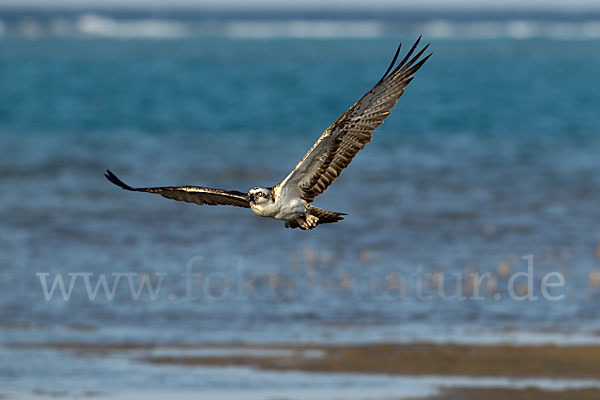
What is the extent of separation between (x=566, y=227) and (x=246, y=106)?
87.7ft

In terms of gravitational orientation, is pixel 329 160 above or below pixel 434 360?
above

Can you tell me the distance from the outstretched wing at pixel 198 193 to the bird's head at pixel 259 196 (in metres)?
0.24

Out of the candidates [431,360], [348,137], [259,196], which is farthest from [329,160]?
[431,360]

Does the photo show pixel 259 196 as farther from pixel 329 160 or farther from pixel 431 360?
pixel 431 360

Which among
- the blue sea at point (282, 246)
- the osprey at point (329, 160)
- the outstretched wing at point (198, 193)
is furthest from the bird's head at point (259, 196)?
the blue sea at point (282, 246)

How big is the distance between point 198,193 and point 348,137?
1246mm

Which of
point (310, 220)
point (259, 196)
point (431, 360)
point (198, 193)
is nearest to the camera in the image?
point (259, 196)

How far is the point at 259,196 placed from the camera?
7.84m

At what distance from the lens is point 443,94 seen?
4853cm

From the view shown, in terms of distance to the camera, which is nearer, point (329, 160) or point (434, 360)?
point (329, 160)

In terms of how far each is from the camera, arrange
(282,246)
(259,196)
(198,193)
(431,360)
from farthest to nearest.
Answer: (282,246) < (431,360) < (198,193) < (259,196)

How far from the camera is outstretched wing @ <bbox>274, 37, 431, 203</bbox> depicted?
7.84m

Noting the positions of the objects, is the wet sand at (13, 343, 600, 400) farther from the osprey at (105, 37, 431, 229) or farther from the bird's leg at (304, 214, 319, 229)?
the osprey at (105, 37, 431, 229)

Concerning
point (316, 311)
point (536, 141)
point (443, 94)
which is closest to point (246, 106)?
point (443, 94)
